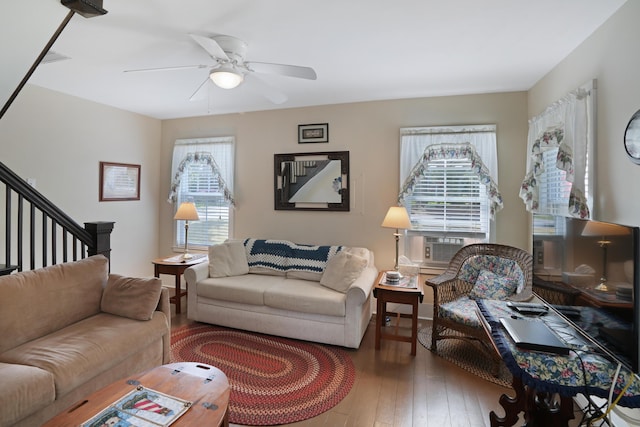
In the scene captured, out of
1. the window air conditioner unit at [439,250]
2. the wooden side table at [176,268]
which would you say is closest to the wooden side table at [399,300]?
the window air conditioner unit at [439,250]

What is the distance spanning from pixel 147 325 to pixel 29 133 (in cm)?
264

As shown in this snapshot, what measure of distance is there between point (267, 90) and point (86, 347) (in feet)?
7.48

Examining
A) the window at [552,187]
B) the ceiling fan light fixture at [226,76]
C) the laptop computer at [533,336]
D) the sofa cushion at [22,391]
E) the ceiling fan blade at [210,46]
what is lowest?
the sofa cushion at [22,391]

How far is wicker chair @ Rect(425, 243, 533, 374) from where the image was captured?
9.02ft

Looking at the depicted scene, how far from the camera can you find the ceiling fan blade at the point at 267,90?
278 cm

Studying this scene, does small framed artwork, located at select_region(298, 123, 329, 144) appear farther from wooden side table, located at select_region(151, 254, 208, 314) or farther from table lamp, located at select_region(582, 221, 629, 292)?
table lamp, located at select_region(582, 221, 629, 292)

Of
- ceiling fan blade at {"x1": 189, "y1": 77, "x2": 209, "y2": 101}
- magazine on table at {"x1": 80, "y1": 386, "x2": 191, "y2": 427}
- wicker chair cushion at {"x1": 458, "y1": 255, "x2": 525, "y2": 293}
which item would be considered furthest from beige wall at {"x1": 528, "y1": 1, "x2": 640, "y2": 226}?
ceiling fan blade at {"x1": 189, "y1": 77, "x2": 209, "y2": 101}

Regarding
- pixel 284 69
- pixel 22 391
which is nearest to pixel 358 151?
pixel 284 69

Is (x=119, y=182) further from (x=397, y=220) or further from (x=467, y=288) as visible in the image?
(x=467, y=288)

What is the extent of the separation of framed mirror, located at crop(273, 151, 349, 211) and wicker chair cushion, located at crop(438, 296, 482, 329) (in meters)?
1.63

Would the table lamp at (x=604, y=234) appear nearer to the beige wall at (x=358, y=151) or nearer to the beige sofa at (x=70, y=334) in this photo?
the beige wall at (x=358, y=151)

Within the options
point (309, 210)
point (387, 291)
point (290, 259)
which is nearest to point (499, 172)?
point (387, 291)

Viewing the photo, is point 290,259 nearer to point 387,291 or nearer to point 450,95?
point 387,291

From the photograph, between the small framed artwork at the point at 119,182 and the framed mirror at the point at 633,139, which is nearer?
the framed mirror at the point at 633,139
